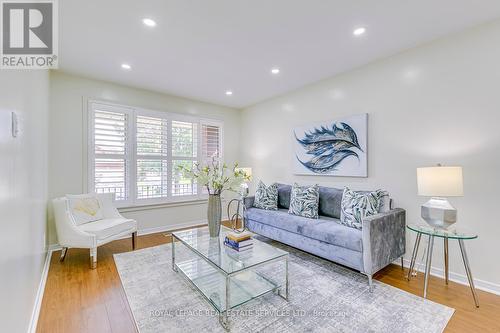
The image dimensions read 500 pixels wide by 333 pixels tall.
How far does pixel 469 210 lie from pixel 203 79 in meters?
3.83

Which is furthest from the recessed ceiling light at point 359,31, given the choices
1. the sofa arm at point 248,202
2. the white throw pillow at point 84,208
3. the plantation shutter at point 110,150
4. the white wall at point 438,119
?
the white throw pillow at point 84,208

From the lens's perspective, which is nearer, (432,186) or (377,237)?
(432,186)

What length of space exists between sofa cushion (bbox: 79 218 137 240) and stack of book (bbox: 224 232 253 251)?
1.70 meters

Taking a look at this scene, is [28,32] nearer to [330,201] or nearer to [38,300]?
[38,300]

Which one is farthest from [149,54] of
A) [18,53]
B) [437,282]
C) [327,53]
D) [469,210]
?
[437,282]

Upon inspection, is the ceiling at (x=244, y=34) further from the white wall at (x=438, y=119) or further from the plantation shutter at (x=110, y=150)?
the plantation shutter at (x=110, y=150)

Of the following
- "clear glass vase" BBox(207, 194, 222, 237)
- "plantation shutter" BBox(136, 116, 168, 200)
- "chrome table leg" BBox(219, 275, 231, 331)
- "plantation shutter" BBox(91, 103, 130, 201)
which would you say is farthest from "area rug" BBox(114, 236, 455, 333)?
"plantation shutter" BBox(136, 116, 168, 200)

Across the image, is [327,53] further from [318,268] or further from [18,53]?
[18,53]

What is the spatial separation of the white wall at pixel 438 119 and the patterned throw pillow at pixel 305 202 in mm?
457

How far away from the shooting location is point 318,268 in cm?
276

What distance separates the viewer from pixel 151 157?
4266mm

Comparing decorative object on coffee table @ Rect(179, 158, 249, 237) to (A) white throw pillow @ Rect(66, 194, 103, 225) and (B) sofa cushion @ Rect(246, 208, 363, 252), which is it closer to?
(B) sofa cushion @ Rect(246, 208, 363, 252)

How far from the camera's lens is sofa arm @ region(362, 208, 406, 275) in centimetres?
229

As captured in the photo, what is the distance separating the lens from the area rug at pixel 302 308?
177 cm
